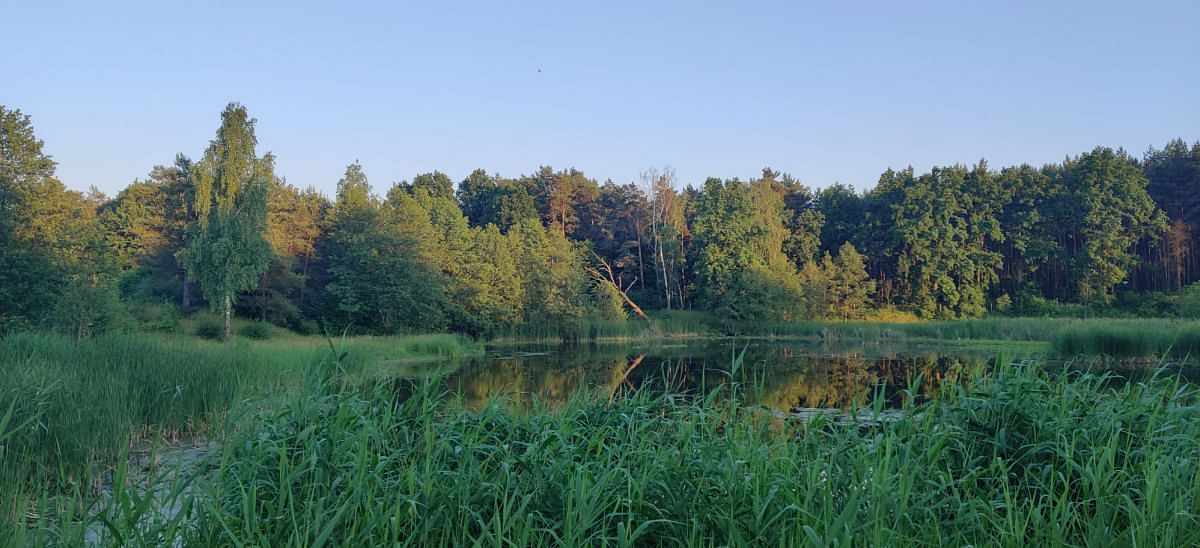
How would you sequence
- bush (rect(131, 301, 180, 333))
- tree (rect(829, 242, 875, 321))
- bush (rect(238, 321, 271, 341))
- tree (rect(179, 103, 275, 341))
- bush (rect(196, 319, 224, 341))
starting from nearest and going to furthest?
bush (rect(131, 301, 180, 333)), tree (rect(179, 103, 275, 341)), bush (rect(196, 319, 224, 341)), bush (rect(238, 321, 271, 341)), tree (rect(829, 242, 875, 321))

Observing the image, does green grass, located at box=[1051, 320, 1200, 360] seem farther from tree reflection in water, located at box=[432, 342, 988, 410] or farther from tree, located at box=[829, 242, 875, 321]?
tree, located at box=[829, 242, 875, 321]

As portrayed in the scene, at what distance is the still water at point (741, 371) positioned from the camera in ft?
42.7

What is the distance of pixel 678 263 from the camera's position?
50.1 metres

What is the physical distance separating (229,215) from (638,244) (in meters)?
29.7

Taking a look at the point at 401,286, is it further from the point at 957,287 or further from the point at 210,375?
the point at 957,287

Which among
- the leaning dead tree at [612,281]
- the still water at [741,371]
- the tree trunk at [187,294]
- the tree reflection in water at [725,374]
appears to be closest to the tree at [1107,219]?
the still water at [741,371]

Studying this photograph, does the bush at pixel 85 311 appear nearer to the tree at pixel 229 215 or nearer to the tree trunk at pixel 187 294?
the tree at pixel 229 215

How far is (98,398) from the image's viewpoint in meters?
6.37

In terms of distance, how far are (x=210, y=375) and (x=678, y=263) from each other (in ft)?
140

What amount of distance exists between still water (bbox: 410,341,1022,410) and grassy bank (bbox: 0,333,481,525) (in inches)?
126

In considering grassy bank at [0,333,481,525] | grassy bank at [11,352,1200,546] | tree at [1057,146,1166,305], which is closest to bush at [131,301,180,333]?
grassy bank at [0,333,481,525]

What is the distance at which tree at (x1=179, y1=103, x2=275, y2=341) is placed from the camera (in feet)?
94.7

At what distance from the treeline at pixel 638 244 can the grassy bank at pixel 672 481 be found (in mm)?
27660

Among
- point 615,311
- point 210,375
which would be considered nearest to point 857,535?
point 210,375
